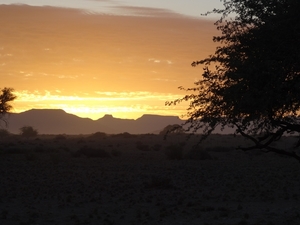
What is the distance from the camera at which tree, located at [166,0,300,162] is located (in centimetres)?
1238

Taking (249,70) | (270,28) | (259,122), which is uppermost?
(270,28)

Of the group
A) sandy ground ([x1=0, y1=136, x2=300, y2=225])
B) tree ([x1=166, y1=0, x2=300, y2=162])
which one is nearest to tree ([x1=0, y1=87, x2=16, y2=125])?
sandy ground ([x1=0, y1=136, x2=300, y2=225])

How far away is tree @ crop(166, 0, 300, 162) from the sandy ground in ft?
23.9

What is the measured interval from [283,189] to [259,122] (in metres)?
18.0

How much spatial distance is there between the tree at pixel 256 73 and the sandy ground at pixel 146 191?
7.30 metres

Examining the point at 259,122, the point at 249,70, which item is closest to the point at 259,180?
the point at 259,122

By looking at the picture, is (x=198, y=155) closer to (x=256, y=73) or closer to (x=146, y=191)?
(x=146, y=191)

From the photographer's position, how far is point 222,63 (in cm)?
1416

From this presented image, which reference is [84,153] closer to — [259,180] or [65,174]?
[65,174]

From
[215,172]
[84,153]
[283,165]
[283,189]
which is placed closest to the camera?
[283,189]

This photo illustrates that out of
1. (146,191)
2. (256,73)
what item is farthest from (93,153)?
(256,73)

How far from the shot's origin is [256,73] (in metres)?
12.4

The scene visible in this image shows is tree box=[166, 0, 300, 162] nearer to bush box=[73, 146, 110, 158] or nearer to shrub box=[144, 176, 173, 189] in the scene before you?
shrub box=[144, 176, 173, 189]

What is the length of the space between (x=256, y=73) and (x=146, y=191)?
19.0m
